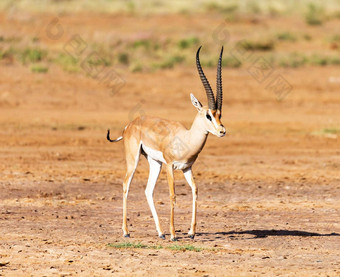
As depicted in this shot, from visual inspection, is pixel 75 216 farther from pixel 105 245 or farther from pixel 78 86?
pixel 78 86

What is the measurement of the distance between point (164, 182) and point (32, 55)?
15.1m

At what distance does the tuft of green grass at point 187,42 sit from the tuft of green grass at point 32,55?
6298 mm

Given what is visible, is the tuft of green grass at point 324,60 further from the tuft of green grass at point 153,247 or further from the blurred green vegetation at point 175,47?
the tuft of green grass at point 153,247

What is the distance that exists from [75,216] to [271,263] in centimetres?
343

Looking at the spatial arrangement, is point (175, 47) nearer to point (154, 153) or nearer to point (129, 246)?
point (154, 153)

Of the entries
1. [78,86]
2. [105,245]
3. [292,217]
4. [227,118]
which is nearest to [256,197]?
[292,217]

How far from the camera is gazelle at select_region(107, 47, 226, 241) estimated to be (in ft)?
30.0

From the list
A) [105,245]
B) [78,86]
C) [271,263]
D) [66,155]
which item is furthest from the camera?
[78,86]

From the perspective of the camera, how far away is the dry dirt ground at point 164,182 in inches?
342

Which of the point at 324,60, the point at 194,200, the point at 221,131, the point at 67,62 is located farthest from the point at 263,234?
the point at 324,60

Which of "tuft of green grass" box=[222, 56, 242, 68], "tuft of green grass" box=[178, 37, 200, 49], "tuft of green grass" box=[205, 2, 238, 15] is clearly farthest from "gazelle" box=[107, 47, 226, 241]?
"tuft of green grass" box=[205, 2, 238, 15]

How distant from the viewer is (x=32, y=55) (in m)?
28.0

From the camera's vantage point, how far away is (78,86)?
2477 cm

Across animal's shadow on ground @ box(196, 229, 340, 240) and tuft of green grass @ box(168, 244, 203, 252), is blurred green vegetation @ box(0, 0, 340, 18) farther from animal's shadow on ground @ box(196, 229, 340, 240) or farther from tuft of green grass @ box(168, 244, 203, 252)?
tuft of green grass @ box(168, 244, 203, 252)
